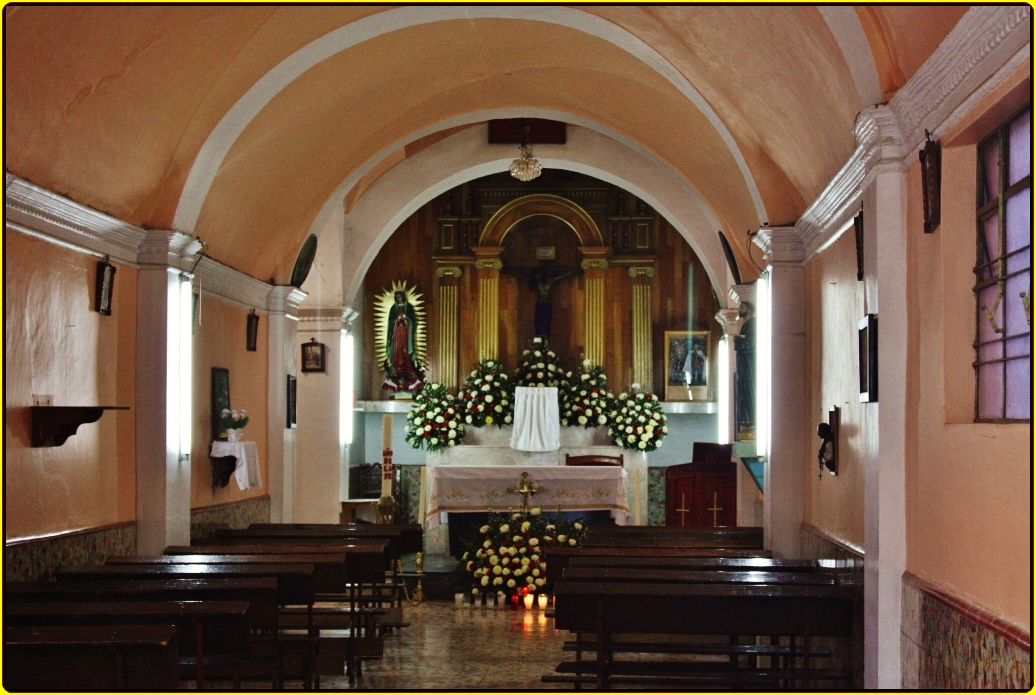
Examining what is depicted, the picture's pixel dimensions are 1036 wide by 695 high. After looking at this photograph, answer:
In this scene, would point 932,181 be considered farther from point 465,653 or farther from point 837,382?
point 465,653

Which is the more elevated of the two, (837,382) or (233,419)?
(837,382)

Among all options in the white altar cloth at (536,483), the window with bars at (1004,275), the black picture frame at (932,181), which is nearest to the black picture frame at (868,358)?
the black picture frame at (932,181)

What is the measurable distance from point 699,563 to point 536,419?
8.17 m

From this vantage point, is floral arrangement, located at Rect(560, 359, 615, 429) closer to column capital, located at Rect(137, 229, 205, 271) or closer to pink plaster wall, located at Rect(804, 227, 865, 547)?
pink plaster wall, located at Rect(804, 227, 865, 547)

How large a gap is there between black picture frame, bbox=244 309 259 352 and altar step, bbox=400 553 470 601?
281 cm

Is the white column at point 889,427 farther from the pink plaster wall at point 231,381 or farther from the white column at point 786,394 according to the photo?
the pink plaster wall at point 231,381

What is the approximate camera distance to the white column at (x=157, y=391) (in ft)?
27.7

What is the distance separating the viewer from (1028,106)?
3994 millimetres

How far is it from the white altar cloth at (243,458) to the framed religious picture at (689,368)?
7679 mm

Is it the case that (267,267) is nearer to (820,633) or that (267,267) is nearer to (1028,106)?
(820,633)

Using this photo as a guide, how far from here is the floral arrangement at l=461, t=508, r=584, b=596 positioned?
39.4ft

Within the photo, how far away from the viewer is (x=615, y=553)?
26.6 feet

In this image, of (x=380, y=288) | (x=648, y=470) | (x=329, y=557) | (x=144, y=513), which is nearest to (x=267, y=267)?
(x=144, y=513)

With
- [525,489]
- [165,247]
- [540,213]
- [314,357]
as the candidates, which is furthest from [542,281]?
[165,247]
